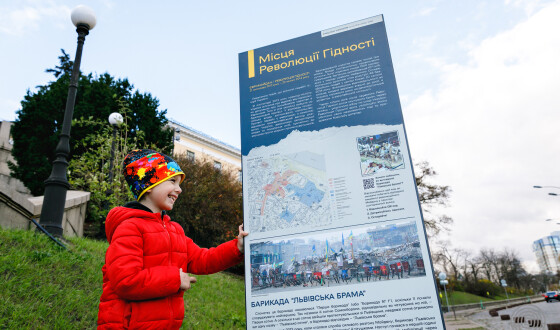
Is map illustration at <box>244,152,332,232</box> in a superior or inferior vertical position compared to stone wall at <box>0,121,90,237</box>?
inferior

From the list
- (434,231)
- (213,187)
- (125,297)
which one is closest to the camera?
(125,297)

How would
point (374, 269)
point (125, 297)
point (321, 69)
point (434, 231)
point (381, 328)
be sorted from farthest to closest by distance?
point (434, 231)
point (321, 69)
point (374, 269)
point (381, 328)
point (125, 297)

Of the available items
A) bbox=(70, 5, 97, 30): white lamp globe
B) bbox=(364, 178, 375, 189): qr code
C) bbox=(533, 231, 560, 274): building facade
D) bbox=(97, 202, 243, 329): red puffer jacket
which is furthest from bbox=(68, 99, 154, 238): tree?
bbox=(533, 231, 560, 274): building facade

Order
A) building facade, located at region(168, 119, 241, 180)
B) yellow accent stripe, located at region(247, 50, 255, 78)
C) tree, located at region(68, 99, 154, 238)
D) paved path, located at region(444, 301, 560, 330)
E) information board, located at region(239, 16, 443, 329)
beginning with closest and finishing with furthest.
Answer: information board, located at region(239, 16, 443, 329) → yellow accent stripe, located at region(247, 50, 255, 78) → tree, located at region(68, 99, 154, 238) → paved path, located at region(444, 301, 560, 330) → building facade, located at region(168, 119, 241, 180)

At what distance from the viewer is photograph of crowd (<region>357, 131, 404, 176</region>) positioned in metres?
2.84

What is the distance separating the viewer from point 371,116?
3010mm

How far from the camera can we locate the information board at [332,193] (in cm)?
256

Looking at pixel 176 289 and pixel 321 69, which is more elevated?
pixel 321 69

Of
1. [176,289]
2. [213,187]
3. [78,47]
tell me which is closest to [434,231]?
[213,187]

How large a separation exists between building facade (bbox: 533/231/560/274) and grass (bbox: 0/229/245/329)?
153m

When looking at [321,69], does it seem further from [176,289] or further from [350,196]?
[176,289]

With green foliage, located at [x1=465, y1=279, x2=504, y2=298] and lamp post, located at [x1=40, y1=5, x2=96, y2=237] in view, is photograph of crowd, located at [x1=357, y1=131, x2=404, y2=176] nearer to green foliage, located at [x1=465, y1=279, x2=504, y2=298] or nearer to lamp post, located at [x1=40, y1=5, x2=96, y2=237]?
lamp post, located at [x1=40, y1=5, x2=96, y2=237]

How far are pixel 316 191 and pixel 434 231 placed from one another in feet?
66.7

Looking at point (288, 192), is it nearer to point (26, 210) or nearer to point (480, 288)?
point (26, 210)
